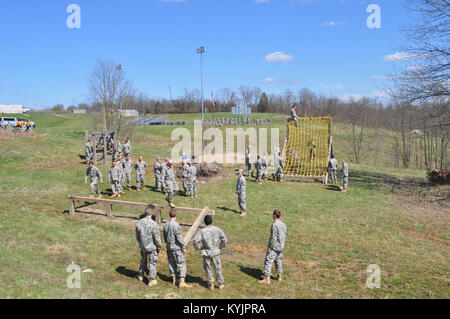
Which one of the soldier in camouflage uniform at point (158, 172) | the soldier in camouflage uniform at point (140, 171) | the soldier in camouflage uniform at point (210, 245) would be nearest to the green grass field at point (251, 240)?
the soldier in camouflage uniform at point (210, 245)

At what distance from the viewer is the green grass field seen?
7952mm

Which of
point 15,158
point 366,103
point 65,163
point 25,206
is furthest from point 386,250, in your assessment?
point 366,103

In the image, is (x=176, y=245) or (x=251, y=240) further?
(x=251, y=240)

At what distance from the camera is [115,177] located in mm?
16688

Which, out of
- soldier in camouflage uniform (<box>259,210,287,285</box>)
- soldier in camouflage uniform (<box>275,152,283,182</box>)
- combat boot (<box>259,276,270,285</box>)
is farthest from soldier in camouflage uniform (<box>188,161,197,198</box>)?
combat boot (<box>259,276,270,285</box>)

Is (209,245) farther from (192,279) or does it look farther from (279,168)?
(279,168)

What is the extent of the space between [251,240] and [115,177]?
27.6 feet

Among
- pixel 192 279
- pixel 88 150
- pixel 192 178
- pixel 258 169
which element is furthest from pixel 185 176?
pixel 88 150

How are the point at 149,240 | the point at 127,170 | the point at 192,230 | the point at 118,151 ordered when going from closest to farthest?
the point at 149,240 < the point at 192,230 < the point at 127,170 < the point at 118,151

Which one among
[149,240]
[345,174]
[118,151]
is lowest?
[149,240]

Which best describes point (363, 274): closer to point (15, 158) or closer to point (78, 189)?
point (78, 189)

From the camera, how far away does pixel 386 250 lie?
1125cm

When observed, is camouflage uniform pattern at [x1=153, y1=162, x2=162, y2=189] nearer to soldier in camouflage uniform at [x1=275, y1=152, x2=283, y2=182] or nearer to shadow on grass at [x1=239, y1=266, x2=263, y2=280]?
soldier in camouflage uniform at [x1=275, y1=152, x2=283, y2=182]
